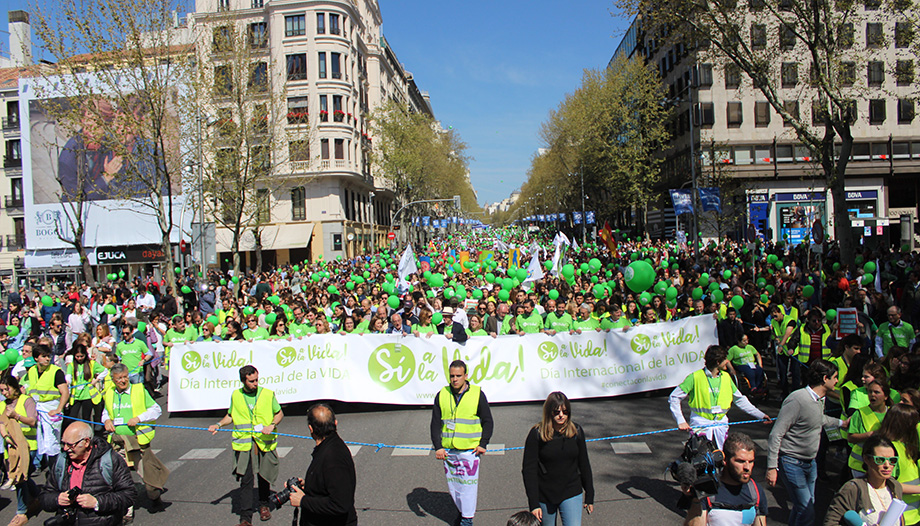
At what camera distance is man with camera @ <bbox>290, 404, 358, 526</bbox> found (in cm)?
413

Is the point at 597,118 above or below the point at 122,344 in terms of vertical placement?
above

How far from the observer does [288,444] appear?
28.0 ft

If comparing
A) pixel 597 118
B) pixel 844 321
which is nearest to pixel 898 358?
pixel 844 321

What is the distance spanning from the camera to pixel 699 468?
4.94 m

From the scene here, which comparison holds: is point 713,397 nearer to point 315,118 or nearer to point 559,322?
point 559,322

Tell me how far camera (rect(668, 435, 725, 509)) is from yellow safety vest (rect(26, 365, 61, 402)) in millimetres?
6464

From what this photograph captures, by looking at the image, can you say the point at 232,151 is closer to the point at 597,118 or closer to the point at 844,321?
the point at 844,321

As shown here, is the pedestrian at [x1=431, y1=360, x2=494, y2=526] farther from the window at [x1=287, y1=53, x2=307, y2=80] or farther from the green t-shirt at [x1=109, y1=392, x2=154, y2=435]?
the window at [x1=287, y1=53, x2=307, y2=80]

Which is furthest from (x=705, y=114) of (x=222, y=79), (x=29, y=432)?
(x=29, y=432)

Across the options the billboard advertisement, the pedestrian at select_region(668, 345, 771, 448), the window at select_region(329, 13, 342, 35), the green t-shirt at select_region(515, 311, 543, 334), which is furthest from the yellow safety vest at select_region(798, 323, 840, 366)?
the window at select_region(329, 13, 342, 35)

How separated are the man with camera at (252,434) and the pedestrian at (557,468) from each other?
2.71 meters

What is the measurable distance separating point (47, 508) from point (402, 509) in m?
2.86

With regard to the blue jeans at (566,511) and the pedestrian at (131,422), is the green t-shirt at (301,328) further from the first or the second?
the blue jeans at (566,511)

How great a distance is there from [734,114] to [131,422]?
42.1 m
